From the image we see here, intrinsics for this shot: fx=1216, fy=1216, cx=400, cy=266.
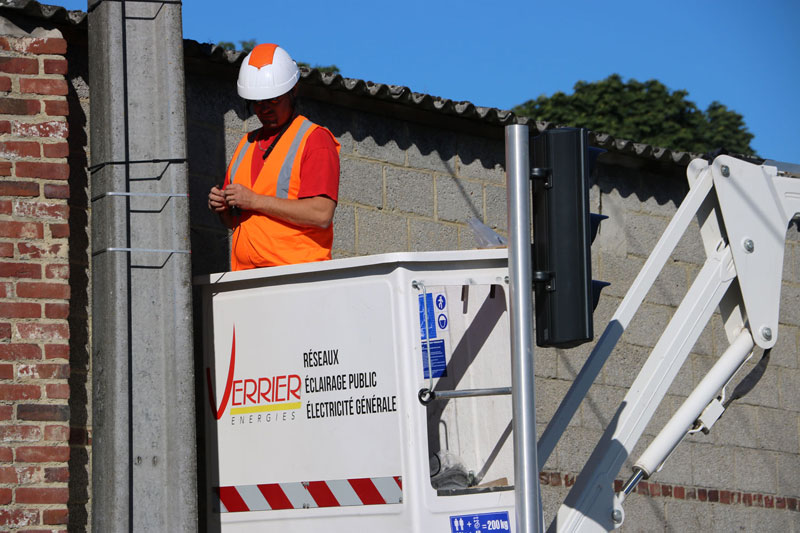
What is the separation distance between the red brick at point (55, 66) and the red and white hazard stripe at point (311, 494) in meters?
2.06

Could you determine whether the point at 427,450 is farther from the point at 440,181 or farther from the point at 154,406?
the point at 440,181

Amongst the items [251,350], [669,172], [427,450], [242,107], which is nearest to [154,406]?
[251,350]

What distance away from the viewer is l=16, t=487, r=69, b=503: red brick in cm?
517

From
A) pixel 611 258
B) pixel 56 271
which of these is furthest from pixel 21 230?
pixel 611 258

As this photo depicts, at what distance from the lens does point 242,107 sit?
655cm

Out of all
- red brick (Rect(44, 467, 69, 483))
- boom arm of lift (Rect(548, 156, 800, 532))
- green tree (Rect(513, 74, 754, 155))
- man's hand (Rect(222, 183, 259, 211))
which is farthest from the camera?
green tree (Rect(513, 74, 754, 155))

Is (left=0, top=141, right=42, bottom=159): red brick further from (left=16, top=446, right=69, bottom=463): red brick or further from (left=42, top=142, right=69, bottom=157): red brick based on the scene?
(left=16, top=446, right=69, bottom=463): red brick

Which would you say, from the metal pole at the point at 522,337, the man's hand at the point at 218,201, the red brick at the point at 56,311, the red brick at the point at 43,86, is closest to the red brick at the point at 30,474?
the red brick at the point at 56,311

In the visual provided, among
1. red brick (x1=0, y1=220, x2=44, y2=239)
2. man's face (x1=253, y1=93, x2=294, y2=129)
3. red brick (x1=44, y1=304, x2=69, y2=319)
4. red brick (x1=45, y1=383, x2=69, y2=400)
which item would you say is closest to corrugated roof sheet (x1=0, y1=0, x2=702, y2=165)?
man's face (x1=253, y1=93, x2=294, y2=129)

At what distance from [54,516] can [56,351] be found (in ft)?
2.34

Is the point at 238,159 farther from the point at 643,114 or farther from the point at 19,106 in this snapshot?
the point at 643,114

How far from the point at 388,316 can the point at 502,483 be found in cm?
89

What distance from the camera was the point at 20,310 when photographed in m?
5.32

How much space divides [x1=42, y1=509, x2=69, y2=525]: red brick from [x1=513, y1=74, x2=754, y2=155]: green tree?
3459cm
